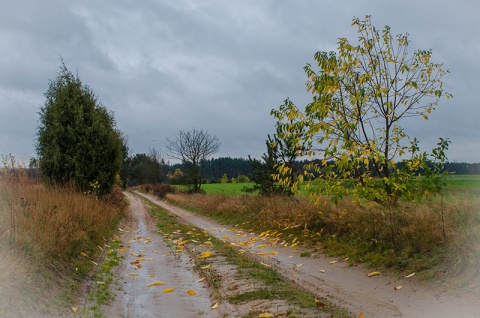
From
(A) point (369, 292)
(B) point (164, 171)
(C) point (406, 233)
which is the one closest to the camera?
(A) point (369, 292)

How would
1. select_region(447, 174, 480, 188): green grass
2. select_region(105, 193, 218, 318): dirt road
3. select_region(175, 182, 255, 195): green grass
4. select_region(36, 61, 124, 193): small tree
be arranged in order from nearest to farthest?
select_region(105, 193, 218, 318): dirt road
select_region(447, 174, 480, 188): green grass
select_region(36, 61, 124, 193): small tree
select_region(175, 182, 255, 195): green grass

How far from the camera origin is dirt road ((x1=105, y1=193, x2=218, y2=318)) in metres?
7.03

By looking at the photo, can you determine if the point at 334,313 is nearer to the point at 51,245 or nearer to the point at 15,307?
the point at 15,307

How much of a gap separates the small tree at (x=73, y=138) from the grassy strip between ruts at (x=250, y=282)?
977 cm

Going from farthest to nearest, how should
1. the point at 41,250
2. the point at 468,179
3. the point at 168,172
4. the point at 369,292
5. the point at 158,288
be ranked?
the point at 168,172
the point at 468,179
the point at 158,288
the point at 41,250
the point at 369,292

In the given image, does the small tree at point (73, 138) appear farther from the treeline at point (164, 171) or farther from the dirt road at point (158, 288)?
the treeline at point (164, 171)

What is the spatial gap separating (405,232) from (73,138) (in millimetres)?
17422

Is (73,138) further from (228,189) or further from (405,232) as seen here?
(228,189)

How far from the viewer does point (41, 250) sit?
8164 mm

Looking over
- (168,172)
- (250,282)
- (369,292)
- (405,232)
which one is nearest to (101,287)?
(250,282)

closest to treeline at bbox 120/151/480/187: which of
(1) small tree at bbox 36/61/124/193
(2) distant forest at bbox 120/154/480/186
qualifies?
(2) distant forest at bbox 120/154/480/186

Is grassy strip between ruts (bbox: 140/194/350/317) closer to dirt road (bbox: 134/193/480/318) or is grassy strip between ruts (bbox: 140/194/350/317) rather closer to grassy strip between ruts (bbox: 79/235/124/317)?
dirt road (bbox: 134/193/480/318)

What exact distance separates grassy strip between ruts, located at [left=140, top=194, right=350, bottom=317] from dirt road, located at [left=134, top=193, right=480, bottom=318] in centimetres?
46

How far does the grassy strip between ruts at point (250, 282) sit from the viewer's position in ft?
20.6
